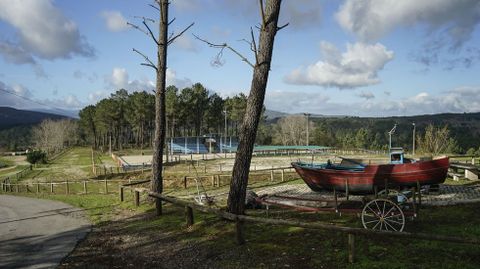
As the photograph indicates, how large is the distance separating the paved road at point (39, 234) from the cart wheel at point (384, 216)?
6.62 metres

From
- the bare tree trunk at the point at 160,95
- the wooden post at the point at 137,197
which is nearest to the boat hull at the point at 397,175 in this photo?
the bare tree trunk at the point at 160,95

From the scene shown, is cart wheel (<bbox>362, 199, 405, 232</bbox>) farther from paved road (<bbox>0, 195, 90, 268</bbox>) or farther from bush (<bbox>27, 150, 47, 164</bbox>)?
bush (<bbox>27, 150, 47, 164</bbox>)

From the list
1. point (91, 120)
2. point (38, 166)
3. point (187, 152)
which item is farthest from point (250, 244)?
point (91, 120)

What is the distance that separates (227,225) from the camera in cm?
970

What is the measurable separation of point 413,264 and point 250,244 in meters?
3.09

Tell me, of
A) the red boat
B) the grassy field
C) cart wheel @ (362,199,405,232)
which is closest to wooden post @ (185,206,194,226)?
the grassy field

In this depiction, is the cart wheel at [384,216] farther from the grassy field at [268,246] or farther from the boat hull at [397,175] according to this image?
the boat hull at [397,175]

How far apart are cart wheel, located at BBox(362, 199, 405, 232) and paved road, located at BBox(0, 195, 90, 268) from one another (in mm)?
6618

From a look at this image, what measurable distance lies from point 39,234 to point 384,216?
30.6 feet

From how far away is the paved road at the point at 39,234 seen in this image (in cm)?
874

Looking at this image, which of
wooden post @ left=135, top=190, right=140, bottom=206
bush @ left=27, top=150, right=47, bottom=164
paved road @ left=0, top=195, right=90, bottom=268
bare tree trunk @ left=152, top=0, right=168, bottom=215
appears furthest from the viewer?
bush @ left=27, top=150, right=47, bottom=164

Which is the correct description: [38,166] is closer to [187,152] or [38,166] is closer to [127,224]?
[187,152]

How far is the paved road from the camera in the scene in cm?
874

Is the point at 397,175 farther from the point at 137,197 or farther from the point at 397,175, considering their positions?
the point at 137,197
